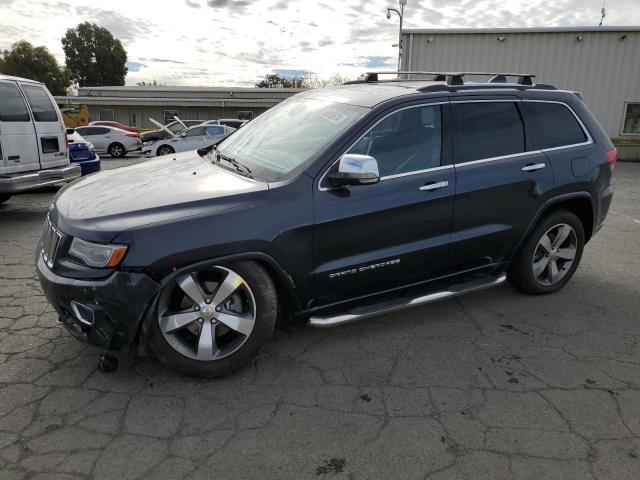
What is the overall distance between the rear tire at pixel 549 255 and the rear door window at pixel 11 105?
6.74 m

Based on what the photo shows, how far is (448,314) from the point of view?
13.4ft

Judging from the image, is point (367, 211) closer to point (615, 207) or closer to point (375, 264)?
point (375, 264)

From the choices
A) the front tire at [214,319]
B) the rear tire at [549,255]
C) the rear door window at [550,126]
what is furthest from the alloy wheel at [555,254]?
the front tire at [214,319]

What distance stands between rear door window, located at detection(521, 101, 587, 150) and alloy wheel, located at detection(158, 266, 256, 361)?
104 inches

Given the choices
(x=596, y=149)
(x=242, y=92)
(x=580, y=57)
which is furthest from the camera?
(x=242, y=92)

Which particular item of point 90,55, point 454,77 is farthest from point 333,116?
point 90,55

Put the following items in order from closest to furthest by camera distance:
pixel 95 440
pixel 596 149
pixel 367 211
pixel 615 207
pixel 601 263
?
1. pixel 95 440
2. pixel 367 211
3. pixel 596 149
4. pixel 601 263
5. pixel 615 207

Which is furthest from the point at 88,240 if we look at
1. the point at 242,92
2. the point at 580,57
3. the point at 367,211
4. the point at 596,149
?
the point at 242,92

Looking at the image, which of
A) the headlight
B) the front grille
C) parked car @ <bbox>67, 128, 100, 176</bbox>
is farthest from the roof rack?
parked car @ <bbox>67, 128, 100, 176</bbox>

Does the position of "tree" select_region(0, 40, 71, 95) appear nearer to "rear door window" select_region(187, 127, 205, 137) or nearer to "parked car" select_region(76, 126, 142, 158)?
"parked car" select_region(76, 126, 142, 158)

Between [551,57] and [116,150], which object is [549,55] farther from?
[116,150]

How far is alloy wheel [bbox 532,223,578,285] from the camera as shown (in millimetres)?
4312

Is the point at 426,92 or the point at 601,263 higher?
the point at 426,92

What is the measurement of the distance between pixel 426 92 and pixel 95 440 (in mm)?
3052
